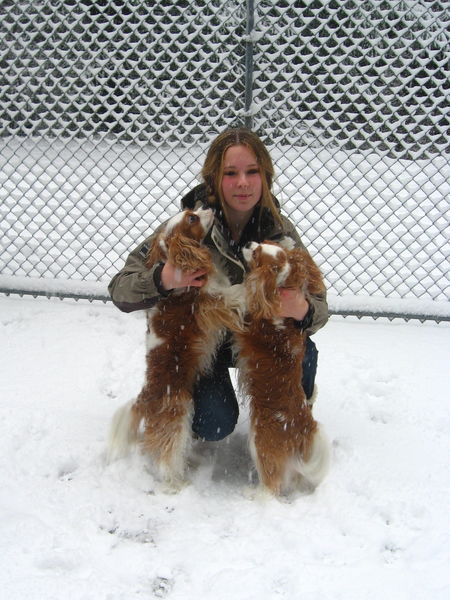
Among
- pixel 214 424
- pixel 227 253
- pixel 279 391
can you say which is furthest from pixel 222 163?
pixel 214 424

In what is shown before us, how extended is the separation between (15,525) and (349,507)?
1.28 metres

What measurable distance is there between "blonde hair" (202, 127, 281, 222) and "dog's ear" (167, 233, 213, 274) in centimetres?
36

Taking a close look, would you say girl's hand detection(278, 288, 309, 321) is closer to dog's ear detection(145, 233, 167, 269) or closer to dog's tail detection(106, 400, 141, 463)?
dog's ear detection(145, 233, 167, 269)

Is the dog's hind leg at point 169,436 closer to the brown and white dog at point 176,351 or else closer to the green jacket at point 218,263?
the brown and white dog at point 176,351

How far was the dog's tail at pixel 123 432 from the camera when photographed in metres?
2.29

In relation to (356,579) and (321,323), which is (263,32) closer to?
(321,323)

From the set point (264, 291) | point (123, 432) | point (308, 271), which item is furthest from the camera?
point (123, 432)

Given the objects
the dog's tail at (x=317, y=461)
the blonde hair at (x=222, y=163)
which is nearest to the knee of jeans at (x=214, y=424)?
the dog's tail at (x=317, y=461)

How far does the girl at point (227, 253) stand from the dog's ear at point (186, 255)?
0.03 metres

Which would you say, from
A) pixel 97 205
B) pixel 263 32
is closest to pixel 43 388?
pixel 263 32

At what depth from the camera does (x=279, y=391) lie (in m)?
2.11

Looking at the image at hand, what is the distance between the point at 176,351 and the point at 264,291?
47 cm

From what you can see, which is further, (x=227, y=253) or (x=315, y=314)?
(x=227, y=253)

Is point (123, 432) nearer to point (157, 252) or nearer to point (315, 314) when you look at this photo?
point (157, 252)
